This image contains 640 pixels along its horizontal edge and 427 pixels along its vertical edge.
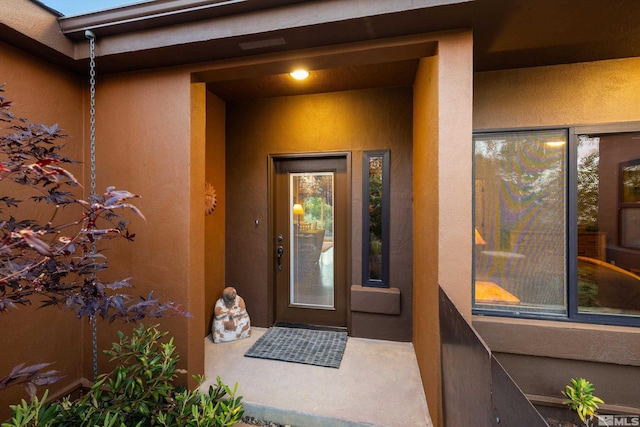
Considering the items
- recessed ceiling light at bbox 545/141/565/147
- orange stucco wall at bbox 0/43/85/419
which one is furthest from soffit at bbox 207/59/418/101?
recessed ceiling light at bbox 545/141/565/147

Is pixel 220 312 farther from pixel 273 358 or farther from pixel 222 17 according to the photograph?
pixel 222 17

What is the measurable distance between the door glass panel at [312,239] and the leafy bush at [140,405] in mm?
1710

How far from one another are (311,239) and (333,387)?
174 cm

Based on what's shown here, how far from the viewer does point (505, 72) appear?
2.56 m

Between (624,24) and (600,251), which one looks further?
(600,251)

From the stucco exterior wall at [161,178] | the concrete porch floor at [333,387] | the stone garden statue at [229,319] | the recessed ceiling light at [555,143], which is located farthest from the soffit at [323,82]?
the concrete porch floor at [333,387]

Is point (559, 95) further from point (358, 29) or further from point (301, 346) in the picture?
point (301, 346)

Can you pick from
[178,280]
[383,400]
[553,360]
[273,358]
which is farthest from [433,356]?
[178,280]

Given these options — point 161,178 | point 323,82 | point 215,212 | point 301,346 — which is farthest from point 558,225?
point 215,212

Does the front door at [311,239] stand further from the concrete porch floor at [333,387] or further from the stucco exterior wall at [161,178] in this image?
the stucco exterior wall at [161,178]

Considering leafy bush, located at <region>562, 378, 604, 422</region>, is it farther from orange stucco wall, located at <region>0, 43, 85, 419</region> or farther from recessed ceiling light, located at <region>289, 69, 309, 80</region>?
orange stucco wall, located at <region>0, 43, 85, 419</region>

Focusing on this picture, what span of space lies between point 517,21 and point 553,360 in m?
2.61

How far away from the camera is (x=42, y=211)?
7.64 ft

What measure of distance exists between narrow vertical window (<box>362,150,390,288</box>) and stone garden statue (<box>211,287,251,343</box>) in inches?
60.2
